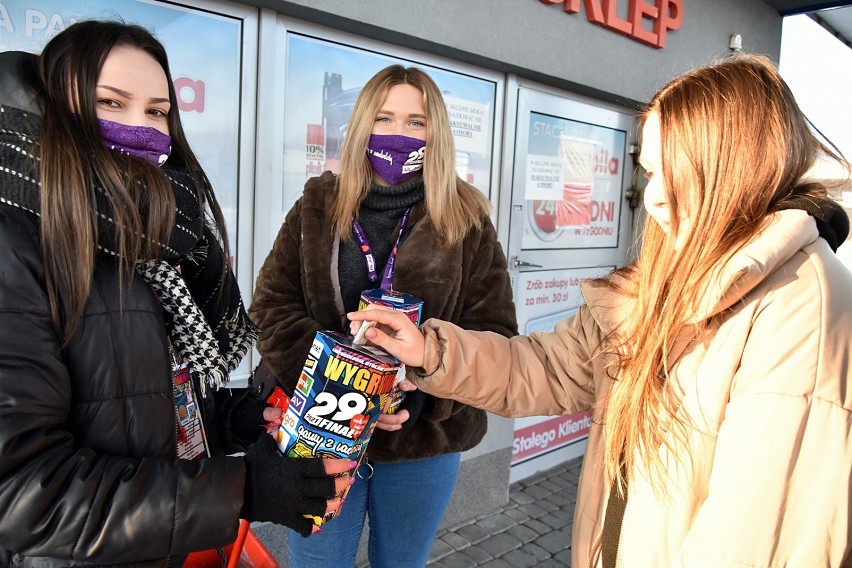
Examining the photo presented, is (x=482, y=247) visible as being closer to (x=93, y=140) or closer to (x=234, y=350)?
(x=234, y=350)

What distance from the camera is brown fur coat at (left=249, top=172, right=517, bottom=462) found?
196 centimetres

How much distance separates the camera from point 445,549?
347cm

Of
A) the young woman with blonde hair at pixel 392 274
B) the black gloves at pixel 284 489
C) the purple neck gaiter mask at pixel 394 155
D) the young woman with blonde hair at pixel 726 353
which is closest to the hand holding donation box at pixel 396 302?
the young woman with blonde hair at pixel 726 353

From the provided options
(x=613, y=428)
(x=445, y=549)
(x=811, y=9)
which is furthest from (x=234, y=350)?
(x=811, y=9)

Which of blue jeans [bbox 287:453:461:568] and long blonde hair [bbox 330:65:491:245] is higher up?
long blonde hair [bbox 330:65:491:245]

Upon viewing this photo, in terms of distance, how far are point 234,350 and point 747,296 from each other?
45.5 inches

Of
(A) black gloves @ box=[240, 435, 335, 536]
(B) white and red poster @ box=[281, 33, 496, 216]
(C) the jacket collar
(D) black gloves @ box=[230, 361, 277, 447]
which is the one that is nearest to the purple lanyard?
(D) black gloves @ box=[230, 361, 277, 447]

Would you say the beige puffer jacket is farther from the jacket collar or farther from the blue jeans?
the blue jeans

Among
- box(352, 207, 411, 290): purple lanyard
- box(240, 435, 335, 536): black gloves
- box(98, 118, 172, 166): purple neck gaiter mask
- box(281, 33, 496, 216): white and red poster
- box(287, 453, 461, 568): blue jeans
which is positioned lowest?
box(287, 453, 461, 568): blue jeans

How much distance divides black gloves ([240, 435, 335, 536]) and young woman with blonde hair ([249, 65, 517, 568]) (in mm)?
700

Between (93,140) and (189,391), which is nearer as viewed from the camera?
(93,140)

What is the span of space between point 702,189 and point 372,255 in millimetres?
1110

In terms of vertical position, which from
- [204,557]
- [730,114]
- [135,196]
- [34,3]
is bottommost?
[204,557]

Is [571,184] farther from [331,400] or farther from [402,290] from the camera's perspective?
[331,400]
